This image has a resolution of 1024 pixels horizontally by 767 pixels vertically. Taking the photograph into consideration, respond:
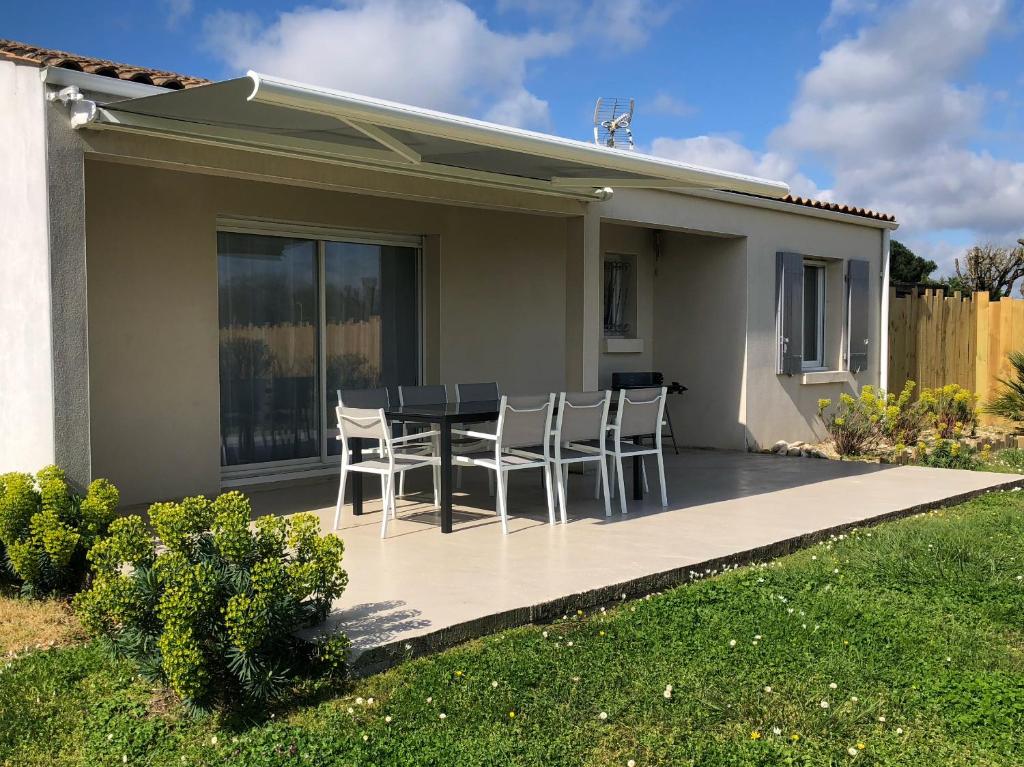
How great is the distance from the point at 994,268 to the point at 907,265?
9.67 feet

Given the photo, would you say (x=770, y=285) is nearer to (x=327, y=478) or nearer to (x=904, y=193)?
(x=327, y=478)

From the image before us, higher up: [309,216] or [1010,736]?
[309,216]

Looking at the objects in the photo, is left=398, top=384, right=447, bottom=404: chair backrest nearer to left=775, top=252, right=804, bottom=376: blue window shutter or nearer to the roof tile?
the roof tile

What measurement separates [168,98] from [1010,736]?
15.7 feet

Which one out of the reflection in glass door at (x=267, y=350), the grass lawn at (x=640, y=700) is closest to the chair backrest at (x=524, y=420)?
the grass lawn at (x=640, y=700)

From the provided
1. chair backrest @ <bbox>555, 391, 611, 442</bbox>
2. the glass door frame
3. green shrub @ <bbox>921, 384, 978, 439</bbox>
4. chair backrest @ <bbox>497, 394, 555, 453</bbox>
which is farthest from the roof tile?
green shrub @ <bbox>921, 384, 978, 439</bbox>

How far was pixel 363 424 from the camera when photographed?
21.2ft

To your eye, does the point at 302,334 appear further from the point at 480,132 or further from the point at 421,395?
the point at 480,132

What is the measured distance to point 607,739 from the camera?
11.8 feet

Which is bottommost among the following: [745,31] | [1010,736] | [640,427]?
[1010,736]

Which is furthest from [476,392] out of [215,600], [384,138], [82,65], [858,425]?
[858,425]

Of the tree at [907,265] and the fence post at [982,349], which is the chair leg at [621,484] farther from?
the tree at [907,265]

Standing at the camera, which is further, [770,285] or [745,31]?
[745,31]

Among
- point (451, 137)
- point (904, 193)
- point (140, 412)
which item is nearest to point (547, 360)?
point (140, 412)
